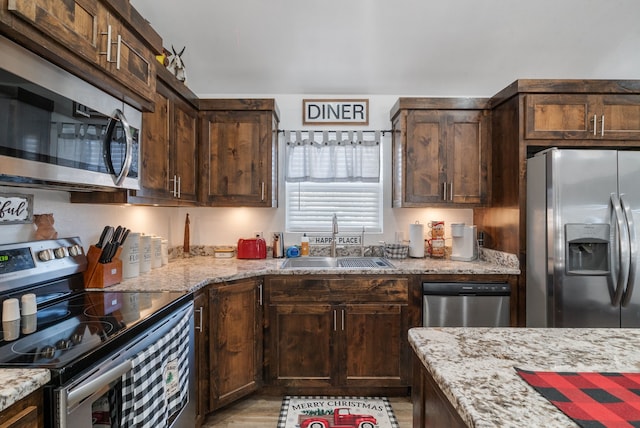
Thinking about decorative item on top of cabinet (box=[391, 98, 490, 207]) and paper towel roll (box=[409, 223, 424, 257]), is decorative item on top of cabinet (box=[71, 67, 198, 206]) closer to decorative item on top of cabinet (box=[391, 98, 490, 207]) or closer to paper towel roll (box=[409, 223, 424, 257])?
decorative item on top of cabinet (box=[391, 98, 490, 207])

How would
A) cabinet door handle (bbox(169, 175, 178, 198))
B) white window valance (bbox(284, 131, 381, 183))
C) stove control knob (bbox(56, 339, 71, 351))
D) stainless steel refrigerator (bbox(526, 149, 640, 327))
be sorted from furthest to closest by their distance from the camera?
white window valance (bbox(284, 131, 381, 183)) < cabinet door handle (bbox(169, 175, 178, 198)) < stainless steel refrigerator (bbox(526, 149, 640, 327)) < stove control knob (bbox(56, 339, 71, 351))

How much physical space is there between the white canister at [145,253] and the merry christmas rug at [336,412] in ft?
4.44

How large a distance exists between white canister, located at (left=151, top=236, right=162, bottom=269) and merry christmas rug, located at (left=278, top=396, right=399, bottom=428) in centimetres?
137

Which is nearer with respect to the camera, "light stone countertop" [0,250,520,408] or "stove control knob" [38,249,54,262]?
"stove control knob" [38,249,54,262]

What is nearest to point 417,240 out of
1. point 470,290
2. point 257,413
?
point 470,290

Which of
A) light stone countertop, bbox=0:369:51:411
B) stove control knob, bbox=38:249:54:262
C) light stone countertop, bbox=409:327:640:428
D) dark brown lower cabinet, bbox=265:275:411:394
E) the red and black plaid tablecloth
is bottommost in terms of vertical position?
dark brown lower cabinet, bbox=265:275:411:394

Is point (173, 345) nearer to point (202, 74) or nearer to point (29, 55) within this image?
point (29, 55)

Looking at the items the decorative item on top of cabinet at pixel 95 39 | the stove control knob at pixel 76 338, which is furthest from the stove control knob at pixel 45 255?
the decorative item on top of cabinet at pixel 95 39

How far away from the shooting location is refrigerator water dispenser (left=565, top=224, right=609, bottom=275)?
2.12 metres

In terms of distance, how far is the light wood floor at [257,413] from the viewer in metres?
2.12

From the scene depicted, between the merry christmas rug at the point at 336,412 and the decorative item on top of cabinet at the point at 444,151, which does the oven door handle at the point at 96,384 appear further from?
the decorative item on top of cabinet at the point at 444,151

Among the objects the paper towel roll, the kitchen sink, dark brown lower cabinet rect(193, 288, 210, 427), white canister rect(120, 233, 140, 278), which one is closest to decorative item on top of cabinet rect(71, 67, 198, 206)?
white canister rect(120, 233, 140, 278)

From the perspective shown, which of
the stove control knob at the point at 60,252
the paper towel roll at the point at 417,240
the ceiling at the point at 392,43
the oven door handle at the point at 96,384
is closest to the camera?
the oven door handle at the point at 96,384

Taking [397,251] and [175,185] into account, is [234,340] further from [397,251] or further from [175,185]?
[397,251]
